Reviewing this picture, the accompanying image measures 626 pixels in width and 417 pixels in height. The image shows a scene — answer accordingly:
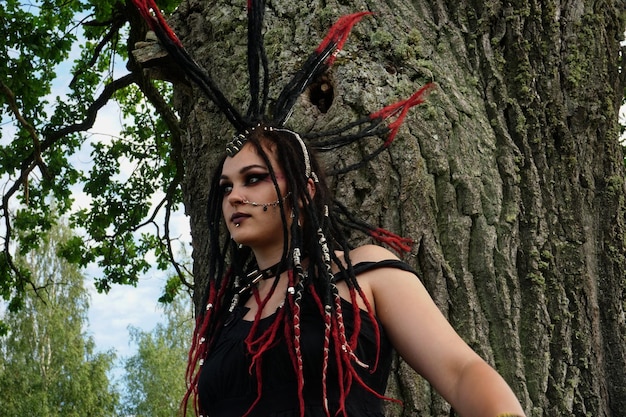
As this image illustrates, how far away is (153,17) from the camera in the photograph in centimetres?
328

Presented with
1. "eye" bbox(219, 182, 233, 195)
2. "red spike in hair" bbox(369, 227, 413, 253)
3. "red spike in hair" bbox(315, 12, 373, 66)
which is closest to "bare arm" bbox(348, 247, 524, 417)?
"red spike in hair" bbox(369, 227, 413, 253)

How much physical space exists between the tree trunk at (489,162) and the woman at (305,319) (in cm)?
35

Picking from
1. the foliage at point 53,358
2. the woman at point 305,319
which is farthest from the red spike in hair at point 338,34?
the foliage at point 53,358

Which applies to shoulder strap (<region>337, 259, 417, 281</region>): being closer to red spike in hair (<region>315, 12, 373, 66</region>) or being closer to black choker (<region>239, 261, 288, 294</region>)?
black choker (<region>239, 261, 288, 294</region>)

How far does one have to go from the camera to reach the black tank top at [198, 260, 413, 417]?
2625mm

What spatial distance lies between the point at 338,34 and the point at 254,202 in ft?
2.93

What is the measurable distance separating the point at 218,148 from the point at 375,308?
1.22 m

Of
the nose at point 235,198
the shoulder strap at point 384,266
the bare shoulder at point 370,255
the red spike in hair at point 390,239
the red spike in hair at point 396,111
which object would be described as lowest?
the shoulder strap at point 384,266

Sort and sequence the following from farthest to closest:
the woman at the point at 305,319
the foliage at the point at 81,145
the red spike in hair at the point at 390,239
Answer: the foliage at the point at 81,145 → the red spike in hair at the point at 390,239 → the woman at the point at 305,319

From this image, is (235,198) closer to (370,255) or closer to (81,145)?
(370,255)

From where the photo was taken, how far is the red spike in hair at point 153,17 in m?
3.17

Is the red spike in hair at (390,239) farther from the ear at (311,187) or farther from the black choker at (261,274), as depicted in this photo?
the black choker at (261,274)

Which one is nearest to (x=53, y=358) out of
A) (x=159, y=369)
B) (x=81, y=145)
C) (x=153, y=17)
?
(x=159, y=369)

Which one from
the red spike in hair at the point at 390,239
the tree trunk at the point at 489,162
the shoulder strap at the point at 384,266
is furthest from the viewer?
the tree trunk at the point at 489,162
